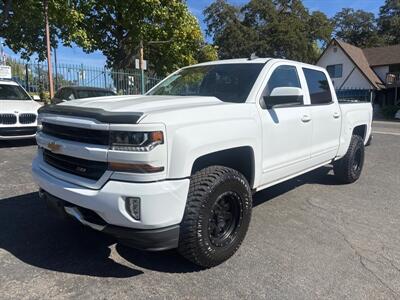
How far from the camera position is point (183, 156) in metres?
3.12

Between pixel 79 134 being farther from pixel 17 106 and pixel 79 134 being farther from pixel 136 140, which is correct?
pixel 17 106

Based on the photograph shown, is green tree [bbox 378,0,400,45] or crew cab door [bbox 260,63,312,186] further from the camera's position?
green tree [bbox 378,0,400,45]

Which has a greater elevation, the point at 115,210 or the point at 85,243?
the point at 115,210

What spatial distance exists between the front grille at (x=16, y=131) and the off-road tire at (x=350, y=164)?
22.7ft

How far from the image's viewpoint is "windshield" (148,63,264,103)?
4.30 metres

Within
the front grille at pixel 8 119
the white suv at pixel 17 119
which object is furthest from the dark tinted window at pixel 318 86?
the front grille at pixel 8 119

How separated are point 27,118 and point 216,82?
643cm

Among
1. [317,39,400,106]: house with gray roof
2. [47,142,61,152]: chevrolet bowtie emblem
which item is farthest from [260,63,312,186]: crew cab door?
[317,39,400,106]: house with gray roof

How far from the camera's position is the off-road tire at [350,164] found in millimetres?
6398

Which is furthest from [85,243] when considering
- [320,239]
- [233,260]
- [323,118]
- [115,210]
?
[323,118]

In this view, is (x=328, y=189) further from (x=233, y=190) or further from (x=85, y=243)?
(x=85, y=243)

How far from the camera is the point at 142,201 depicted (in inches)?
116

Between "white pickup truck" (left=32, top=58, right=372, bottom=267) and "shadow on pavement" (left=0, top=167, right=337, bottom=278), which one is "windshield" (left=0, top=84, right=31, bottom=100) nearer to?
"shadow on pavement" (left=0, top=167, right=337, bottom=278)

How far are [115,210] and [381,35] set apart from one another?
210 feet
